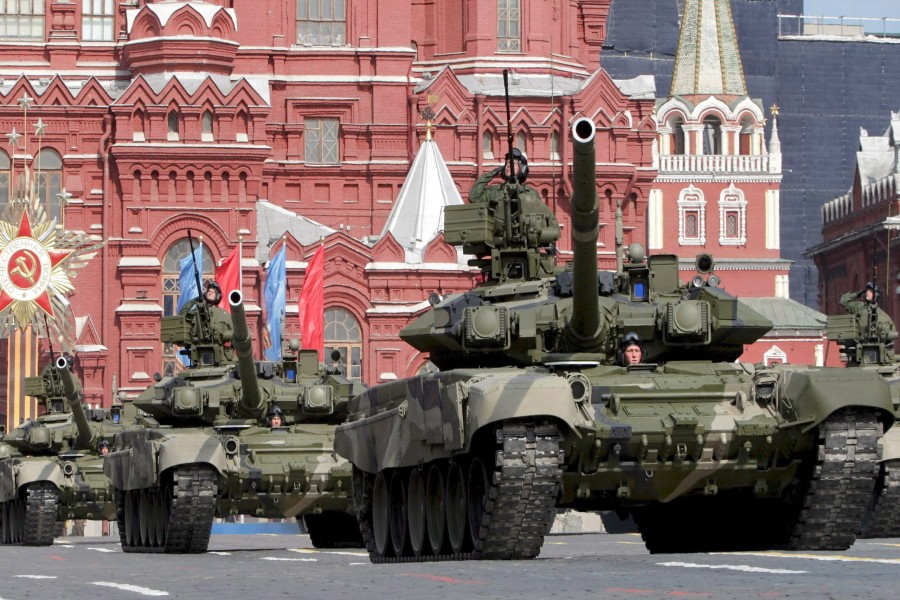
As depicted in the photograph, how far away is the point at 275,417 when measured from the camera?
29.4 metres

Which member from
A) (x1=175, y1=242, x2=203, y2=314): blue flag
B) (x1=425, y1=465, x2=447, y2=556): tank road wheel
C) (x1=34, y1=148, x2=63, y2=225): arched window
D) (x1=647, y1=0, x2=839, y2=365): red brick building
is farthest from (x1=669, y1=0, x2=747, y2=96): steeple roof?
(x1=425, y1=465, x2=447, y2=556): tank road wheel

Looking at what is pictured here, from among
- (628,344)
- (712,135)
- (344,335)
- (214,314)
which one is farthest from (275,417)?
(712,135)

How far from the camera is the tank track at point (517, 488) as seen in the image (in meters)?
17.6

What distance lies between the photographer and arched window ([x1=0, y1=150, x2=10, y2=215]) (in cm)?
6475

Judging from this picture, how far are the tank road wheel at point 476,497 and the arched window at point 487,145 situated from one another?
49252mm

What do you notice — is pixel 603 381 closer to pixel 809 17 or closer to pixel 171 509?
pixel 171 509

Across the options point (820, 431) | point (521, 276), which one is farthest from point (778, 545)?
point (521, 276)

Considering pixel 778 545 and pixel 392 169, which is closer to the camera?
pixel 778 545

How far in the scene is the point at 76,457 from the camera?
37375 millimetres

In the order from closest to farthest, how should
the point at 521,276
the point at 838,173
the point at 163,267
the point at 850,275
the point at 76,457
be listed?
the point at 521,276
the point at 76,457
the point at 163,267
the point at 850,275
the point at 838,173

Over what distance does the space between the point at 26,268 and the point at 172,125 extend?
1036cm

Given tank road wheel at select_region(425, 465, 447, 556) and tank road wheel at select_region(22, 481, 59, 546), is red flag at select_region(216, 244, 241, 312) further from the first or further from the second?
tank road wheel at select_region(425, 465, 447, 556)

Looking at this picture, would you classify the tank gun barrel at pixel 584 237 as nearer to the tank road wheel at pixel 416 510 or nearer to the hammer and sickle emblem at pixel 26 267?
the tank road wheel at pixel 416 510

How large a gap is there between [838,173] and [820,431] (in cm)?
10159
